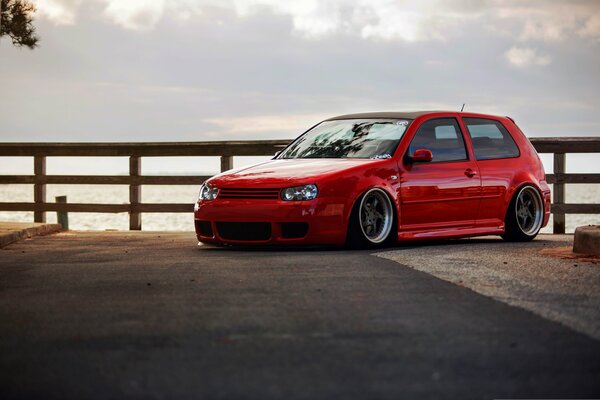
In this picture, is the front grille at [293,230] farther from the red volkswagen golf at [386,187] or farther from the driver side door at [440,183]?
the driver side door at [440,183]

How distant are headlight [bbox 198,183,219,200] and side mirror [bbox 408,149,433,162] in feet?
6.39

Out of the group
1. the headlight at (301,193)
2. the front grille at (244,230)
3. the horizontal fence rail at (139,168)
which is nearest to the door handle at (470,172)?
the headlight at (301,193)

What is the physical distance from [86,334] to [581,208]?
1152 centimetres

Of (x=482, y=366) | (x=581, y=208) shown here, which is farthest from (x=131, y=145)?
(x=482, y=366)

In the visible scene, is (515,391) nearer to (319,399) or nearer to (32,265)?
(319,399)

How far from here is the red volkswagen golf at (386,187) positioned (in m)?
10.9

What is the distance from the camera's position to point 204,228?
11.5m

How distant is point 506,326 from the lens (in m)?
6.06

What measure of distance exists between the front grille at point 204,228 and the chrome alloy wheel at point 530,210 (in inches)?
141

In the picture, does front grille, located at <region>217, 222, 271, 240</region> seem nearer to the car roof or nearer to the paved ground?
the paved ground

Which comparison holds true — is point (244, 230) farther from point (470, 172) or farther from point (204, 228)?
point (470, 172)

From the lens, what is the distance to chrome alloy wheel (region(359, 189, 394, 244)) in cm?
1122

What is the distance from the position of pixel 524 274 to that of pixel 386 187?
2803 millimetres

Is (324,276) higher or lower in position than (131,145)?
lower
